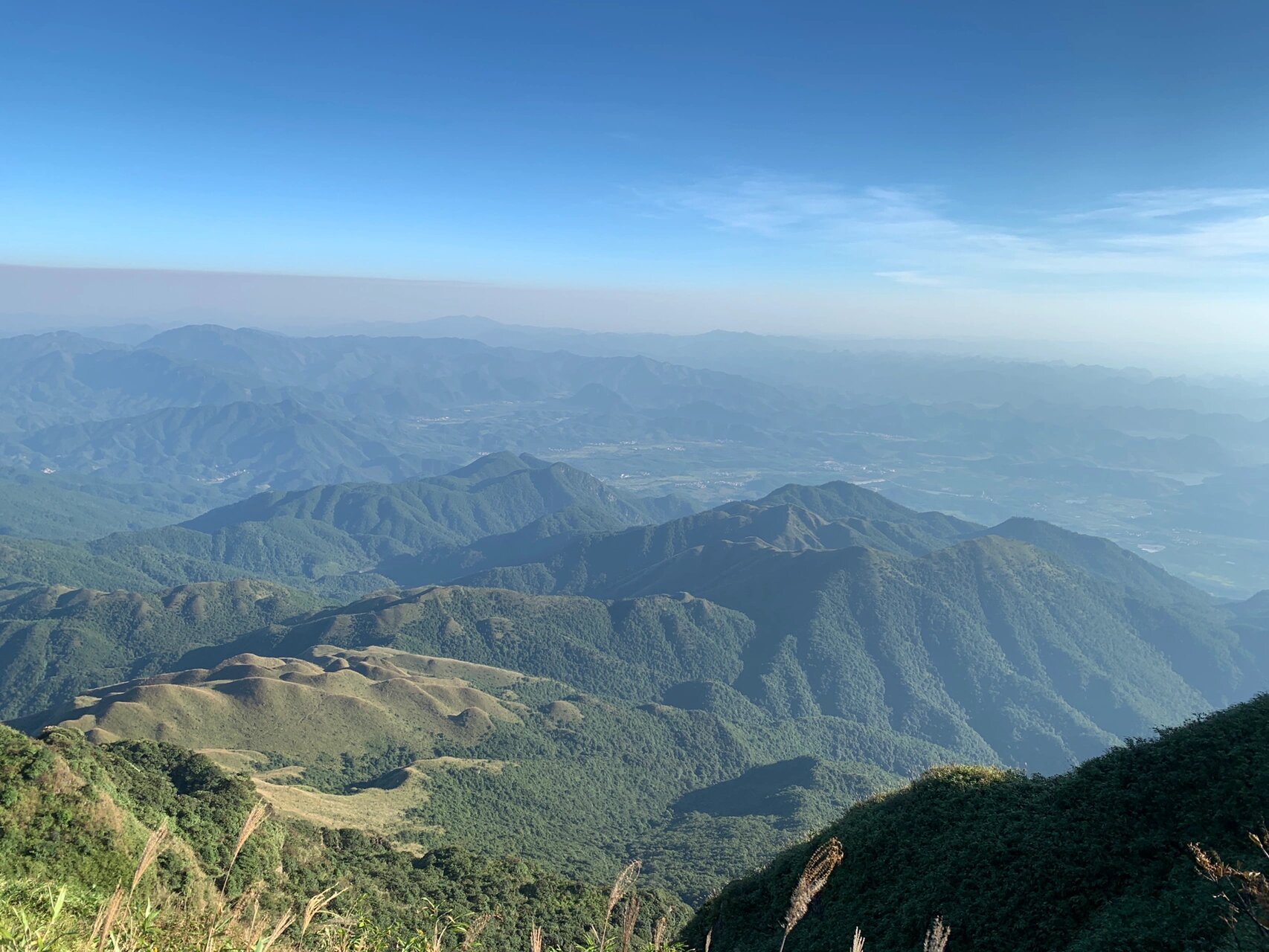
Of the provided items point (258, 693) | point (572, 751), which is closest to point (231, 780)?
point (258, 693)

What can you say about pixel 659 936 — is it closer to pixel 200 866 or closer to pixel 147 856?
pixel 147 856

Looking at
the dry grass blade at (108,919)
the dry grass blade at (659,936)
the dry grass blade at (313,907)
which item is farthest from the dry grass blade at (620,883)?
the dry grass blade at (108,919)

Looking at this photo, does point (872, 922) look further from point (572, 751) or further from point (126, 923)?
point (572, 751)

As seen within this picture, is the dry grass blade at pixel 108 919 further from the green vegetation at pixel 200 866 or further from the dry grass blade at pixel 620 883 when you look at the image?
the dry grass blade at pixel 620 883

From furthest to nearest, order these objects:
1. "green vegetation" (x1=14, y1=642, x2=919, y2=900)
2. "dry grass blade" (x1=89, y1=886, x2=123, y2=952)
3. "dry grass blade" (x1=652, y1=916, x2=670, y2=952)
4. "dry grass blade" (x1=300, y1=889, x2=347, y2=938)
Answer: "green vegetation" (x1=14, y1=642, x2=919, y2=900) < "dry grass blade" (x1=652, y1=916, x2=670, y2=952) < "dry grass blade" (x1=300, y1=889, x2=347, y2=938) < "dry grass blade" (x1=89, y1=886, x2=123, y2=952)

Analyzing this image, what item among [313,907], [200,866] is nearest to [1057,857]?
[313,907]

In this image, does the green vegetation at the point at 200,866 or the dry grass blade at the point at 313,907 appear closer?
the dry grass blade at the point at 313,907

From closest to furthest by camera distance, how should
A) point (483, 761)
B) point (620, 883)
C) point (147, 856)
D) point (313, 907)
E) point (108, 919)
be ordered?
1. point (108, 919)
2. point (147, 856)
3. point (313, 907)
4. point (620, 883)
5. point (483, 761)

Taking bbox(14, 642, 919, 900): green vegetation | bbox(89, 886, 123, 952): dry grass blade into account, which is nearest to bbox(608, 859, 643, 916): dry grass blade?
bbox(89, 886, 123, 952): dry grass blade

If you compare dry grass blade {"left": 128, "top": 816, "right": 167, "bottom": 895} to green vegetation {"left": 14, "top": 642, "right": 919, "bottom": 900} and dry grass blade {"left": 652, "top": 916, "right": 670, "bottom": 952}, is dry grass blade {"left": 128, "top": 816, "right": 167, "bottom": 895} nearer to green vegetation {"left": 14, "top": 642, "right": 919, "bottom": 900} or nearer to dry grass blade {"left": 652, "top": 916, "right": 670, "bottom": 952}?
dry grass blade {"left": 652, "top": 916, "right": 670, "bottom": 952}
